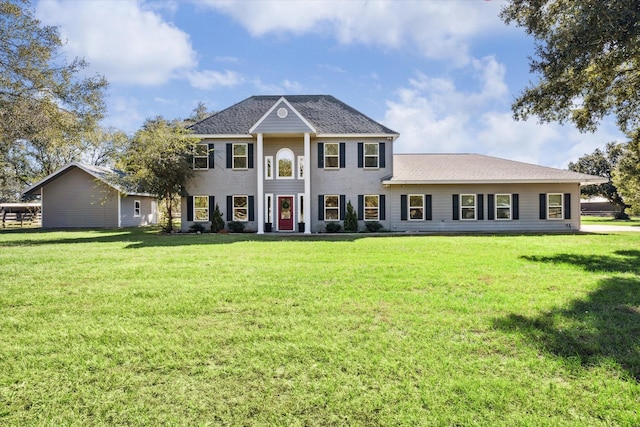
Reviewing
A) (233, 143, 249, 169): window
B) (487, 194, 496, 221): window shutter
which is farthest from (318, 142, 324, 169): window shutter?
(487, 194, 496, 221): window shutter

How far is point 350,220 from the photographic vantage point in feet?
65.6

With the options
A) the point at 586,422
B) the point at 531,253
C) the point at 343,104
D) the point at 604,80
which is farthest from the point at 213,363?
the point at 343,104

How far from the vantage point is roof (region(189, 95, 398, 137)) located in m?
20.6

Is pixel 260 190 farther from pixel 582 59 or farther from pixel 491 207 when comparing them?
pixel 582 59

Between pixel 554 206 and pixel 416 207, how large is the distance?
766 cm

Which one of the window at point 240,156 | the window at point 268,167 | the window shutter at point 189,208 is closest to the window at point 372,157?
the window at point 268,167

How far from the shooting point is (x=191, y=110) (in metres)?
40.2

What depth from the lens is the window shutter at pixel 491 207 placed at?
2044cm

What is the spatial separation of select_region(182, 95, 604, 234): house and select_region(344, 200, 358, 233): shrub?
1.43ft

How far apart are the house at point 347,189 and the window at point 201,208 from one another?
0.06 meters

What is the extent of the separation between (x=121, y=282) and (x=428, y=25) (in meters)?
13.3

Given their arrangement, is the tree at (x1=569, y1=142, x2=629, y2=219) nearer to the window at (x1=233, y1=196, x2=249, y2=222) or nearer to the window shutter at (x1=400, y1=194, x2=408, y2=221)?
the window shutter at (x1=400, y1=194, x2=408, y2=221)

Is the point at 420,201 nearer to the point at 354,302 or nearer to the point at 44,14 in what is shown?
the point at 354,302

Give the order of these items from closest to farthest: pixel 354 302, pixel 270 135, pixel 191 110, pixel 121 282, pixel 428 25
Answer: pixel 354 302 → pixel 121 282 → pixel 428 25 → pixel 270 135 → pixel 191 110
